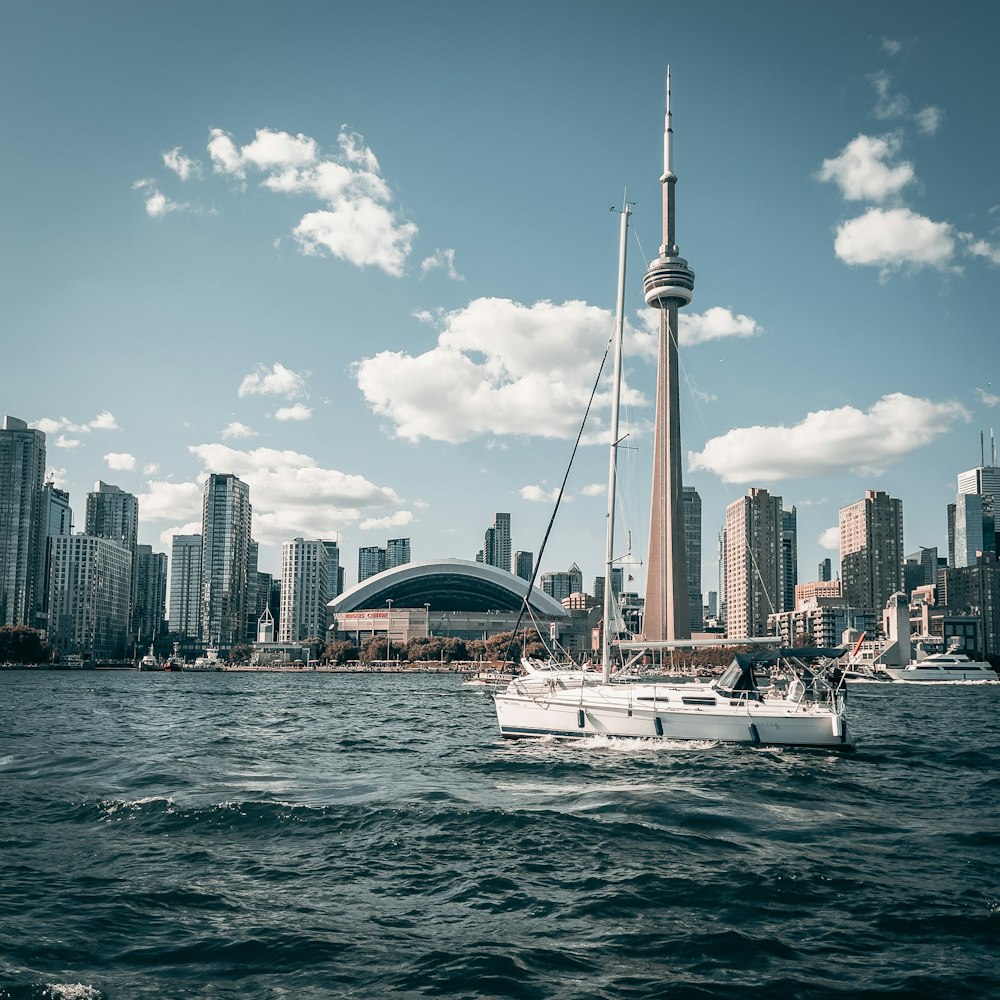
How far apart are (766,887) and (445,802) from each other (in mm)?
11018

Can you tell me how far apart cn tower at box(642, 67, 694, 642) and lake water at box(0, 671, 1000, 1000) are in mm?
102436

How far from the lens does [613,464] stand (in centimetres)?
4512

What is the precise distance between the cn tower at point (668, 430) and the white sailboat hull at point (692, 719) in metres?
93.0

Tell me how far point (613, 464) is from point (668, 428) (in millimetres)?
99150

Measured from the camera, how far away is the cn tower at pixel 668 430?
141000 mm

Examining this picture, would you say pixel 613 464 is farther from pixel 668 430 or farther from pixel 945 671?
pixel 945 671

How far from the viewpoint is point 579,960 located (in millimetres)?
13508

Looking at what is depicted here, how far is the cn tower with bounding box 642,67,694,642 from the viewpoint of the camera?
A: 141000 mm

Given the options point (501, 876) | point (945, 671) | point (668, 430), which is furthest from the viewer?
point (945, 671)

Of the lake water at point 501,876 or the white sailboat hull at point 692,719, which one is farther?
the white sailboat hull at point 692,719

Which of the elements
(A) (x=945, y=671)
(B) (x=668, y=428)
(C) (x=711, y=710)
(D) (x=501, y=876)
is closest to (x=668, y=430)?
(B) (x=668, y=428)

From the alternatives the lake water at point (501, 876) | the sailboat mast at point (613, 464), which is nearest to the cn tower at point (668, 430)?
the sailboat mast at point (613, 464)

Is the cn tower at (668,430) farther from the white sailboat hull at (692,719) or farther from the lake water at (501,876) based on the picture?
the lake water at (501,876)

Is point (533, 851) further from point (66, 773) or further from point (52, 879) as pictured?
point (66, 773)
